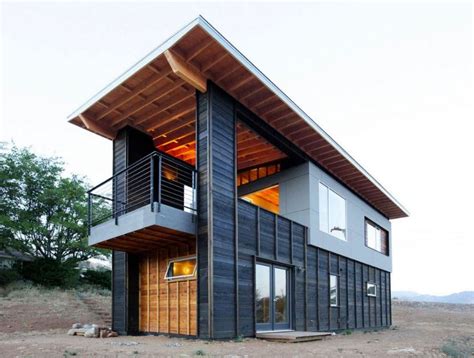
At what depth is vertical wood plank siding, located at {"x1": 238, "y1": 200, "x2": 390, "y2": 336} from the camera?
365 inches

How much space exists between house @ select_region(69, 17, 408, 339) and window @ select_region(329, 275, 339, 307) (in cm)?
6

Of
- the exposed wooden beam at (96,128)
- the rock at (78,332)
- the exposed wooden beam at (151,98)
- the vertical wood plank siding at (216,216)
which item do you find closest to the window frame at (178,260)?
the vertical wood plank siding at (216,216)

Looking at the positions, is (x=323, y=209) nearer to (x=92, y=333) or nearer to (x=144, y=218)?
(x=144, y=218)

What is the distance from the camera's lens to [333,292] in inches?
530

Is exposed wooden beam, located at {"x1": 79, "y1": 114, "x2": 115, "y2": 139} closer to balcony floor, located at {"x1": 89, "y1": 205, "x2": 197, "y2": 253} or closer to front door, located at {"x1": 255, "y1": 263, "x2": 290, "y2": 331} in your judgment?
balcony floor, located at {"x1": 89, "y1": 205, "x2": 197, "y2": 253}

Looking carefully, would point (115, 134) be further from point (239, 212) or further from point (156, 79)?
point (239, 212)

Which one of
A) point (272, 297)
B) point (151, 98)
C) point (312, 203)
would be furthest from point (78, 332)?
point (312, 203)

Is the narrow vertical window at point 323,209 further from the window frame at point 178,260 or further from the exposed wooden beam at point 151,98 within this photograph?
the exposed wooden beam at point 151,98

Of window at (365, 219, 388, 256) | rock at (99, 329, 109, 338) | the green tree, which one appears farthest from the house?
the green tree

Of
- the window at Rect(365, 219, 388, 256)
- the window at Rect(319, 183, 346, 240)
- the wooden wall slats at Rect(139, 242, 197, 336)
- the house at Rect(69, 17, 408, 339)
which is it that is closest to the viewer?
the house at Rect(69, 17, 408, 339)

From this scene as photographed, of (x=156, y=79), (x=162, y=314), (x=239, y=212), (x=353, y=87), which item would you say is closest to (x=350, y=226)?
(x=239, y=212)

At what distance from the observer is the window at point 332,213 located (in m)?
13.2

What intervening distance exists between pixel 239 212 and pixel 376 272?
10821 mm

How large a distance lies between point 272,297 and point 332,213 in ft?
15.2
